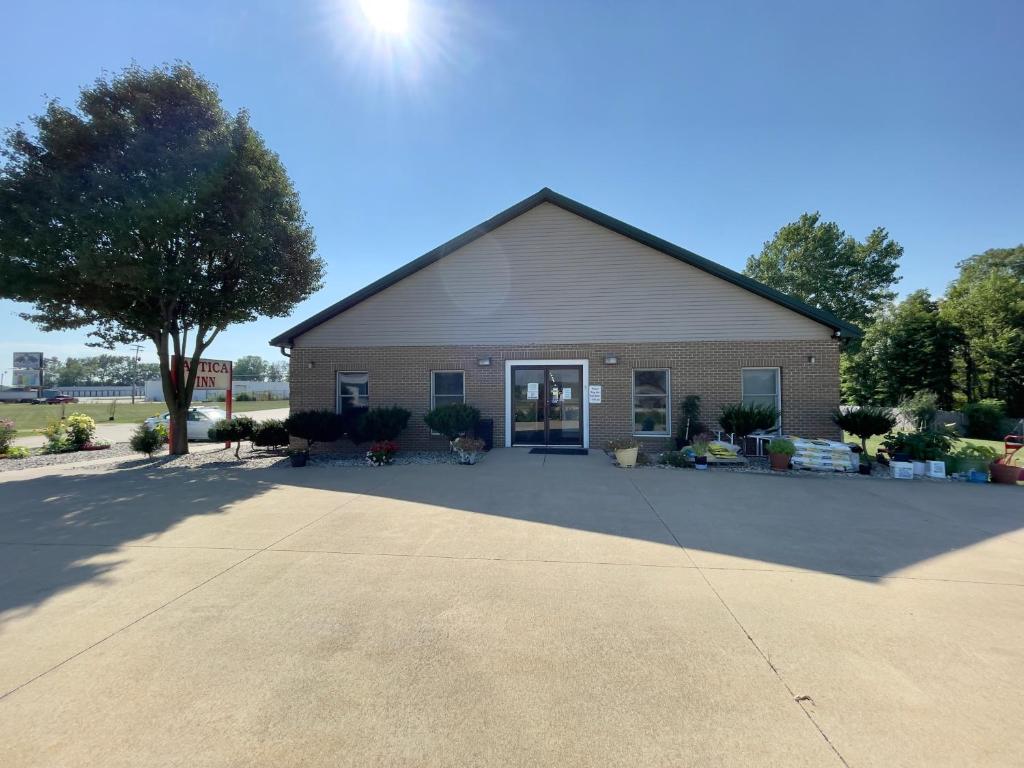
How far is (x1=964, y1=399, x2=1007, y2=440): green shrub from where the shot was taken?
19.0 meters

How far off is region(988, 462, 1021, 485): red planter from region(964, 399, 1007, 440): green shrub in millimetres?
14498

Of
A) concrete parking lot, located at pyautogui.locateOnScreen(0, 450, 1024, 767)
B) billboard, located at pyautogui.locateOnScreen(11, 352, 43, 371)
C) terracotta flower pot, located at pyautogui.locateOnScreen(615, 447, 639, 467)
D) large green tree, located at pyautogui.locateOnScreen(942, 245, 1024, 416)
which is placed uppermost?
billboard, located at pyautogui.locateOnScreen(11, 352, 43, 371)

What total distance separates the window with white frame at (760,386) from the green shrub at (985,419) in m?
14.7

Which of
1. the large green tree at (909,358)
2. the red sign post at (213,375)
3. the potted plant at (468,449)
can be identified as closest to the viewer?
the potted plant at (468,449)

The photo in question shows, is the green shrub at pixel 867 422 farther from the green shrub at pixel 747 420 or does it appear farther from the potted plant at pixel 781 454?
the potted plant at pixel 781 454

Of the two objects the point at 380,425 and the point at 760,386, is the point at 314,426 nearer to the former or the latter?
the point at 380,425

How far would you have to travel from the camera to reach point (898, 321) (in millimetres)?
25141

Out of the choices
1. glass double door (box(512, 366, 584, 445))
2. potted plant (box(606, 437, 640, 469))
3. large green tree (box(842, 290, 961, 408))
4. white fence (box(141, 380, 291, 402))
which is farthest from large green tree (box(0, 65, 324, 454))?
white fence (box(141, 380, 291, 402))

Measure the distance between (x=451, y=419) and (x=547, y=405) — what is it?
286 centimetres

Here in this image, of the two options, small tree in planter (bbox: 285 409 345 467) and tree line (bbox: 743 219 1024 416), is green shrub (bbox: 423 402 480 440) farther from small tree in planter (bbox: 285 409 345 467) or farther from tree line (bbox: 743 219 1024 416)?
tree line (bbox: 743 219 1024 416)

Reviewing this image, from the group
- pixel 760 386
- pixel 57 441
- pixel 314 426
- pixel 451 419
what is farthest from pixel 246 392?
pixel 760 386

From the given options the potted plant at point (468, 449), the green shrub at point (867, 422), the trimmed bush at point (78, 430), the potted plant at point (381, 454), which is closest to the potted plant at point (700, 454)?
the green shrub at point (867, 422)

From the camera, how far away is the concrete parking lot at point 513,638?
2320 millimetres

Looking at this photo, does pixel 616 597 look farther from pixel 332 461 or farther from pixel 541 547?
pixel 332 461
